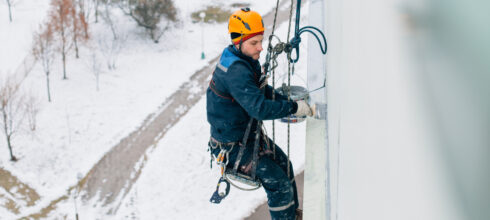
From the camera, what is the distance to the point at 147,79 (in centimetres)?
1661

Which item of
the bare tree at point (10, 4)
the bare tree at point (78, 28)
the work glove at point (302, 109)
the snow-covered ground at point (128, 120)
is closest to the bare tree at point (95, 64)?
the snow-covered ground at point (128, 120)

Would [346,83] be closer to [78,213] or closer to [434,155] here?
[434,155]

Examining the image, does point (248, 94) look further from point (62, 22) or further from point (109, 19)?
point (109, 19)

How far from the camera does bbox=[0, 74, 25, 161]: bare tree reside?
42.8ft

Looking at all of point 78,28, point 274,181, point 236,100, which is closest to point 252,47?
point 236,100

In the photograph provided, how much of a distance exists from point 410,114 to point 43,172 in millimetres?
12278

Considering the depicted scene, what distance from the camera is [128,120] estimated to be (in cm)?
1361

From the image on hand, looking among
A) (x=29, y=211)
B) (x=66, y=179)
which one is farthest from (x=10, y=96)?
(x=29, y=211)

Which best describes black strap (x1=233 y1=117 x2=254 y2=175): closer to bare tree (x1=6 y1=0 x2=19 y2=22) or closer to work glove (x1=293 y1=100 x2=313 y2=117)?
work glove (x1=293 y1=100 x2=313 y2=117)

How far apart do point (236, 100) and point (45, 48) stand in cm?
1653

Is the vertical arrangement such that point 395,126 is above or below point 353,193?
above

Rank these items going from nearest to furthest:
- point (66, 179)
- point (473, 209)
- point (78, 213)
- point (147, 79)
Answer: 1. point (473, 209)
2. point (78, 213)
3. point (66, 179)
4. point (147, 79)

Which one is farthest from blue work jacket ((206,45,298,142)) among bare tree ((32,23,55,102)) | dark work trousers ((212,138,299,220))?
bare tree ((32,23,55,102))

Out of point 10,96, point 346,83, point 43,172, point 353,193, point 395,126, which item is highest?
point 395,126
